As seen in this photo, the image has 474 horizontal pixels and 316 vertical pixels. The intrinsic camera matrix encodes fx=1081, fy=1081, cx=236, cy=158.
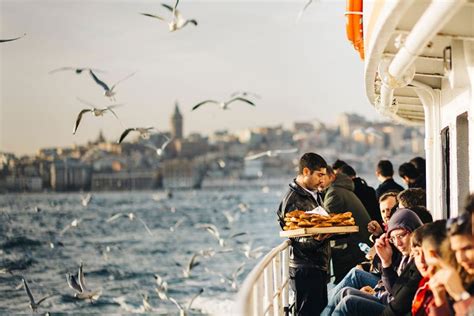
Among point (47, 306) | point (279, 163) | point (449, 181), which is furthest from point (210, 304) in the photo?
point (279, 163)

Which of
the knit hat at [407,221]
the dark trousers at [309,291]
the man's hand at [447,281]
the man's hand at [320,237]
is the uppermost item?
the knit hat at [407,221]

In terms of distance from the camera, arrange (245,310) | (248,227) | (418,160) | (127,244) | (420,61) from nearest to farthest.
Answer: (245,310) → (420,61) → (418,160) → (127,244) → (248,227)

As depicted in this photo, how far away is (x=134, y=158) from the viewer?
86188 millimetres

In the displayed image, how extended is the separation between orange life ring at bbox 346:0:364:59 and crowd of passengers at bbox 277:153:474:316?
1.02m

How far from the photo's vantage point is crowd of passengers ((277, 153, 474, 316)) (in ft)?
12.1

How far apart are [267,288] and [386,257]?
76 cm

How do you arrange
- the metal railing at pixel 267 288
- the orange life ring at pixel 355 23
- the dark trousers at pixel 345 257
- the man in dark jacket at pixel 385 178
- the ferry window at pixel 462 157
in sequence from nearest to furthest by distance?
the metal railing at pixel 267 288 → the ferry window at pixel 462 157 → the dark trousers at pixel 345 257 → the orange life ring at pixel 355 23 → the man in dark jacket at pixel 385 178

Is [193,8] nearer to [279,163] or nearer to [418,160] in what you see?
[279,163]

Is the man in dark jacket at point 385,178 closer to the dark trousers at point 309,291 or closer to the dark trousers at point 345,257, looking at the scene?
the dark trousers at point 345,257

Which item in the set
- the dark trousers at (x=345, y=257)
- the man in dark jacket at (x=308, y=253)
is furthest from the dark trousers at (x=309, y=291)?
the dark trousers at (x=345, y=257)

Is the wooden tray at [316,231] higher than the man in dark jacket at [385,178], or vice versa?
the man in dark jacket at [385,178]

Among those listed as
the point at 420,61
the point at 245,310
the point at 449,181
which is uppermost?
the point at 420,61

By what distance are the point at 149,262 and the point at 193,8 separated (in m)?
31.7

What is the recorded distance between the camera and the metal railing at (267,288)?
3.88m
